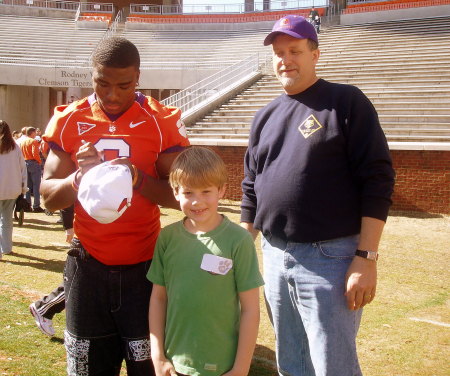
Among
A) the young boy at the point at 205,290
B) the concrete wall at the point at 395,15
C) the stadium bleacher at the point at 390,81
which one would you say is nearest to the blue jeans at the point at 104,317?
the young boy at the point at 205,290

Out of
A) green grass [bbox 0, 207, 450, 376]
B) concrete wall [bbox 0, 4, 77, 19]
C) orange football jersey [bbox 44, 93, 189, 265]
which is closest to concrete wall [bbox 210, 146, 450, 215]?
green grass [bbox 0, 207, 450, 376]

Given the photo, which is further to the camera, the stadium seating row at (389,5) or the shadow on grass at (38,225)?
the stadium seating row at (389,5)

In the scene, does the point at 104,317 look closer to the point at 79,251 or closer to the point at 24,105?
the point at 79,251

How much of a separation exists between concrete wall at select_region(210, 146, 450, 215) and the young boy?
1026 cm

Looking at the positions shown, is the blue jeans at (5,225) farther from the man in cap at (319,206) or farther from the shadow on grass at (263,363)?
the man in cap at (319,206)

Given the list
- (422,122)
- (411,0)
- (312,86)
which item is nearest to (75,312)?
(312,86)

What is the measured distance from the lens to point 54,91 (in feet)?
112

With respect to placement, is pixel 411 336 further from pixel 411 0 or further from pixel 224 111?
pixel 411 0

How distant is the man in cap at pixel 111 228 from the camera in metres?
2.34

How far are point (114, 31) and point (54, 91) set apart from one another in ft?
19.0

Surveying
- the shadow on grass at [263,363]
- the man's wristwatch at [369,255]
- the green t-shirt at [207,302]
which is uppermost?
the man's wristwatch at [369,255]

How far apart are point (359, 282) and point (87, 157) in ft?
4.06

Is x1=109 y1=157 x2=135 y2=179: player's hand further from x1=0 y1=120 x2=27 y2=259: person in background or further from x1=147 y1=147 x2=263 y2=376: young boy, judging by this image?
x1=0 y1=120 x2=27 y2=259: person in background

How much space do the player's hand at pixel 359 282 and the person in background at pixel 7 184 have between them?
19.8 feet
